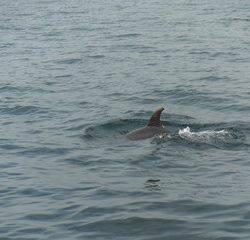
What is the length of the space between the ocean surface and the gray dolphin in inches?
12.0

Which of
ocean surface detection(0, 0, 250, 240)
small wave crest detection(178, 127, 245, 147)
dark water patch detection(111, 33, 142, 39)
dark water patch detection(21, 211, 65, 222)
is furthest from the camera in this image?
dark water patch detection(111, 33, 142, 39)

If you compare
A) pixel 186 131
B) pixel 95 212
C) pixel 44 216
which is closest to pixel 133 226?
pixel 95 212

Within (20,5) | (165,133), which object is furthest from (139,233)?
(20,5)

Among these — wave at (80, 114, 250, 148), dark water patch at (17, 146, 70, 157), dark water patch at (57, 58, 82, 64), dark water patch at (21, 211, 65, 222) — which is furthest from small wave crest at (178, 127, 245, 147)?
dark water patch at (57, 58, 82, 64)

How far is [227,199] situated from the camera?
1141cm

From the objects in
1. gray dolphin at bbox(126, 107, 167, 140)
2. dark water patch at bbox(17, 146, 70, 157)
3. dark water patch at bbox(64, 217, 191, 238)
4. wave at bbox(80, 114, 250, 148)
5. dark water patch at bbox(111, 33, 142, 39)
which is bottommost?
dark water patch at bbox(111, 33, 142, 39)

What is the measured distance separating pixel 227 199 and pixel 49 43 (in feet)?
75.9

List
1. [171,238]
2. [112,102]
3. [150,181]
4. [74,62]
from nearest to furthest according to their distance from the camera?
[171,238] < [150,181] < [112,102] < [74,62]

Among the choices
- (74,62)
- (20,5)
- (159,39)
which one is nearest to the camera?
(74,62)

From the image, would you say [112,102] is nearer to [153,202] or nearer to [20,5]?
[153,202]

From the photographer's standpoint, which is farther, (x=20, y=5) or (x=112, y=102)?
(x=20, y=5)

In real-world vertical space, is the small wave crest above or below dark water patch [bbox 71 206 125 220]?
below

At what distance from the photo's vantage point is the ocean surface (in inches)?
425

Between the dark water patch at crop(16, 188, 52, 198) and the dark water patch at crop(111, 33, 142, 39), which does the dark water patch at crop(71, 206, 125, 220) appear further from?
the dark water patch at crop(111, 33, 142, 39)
